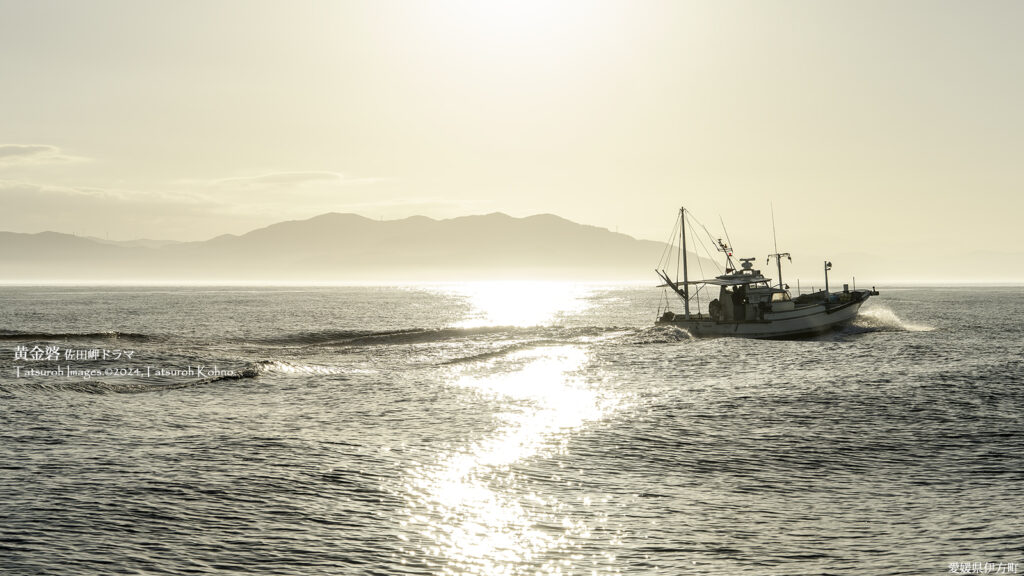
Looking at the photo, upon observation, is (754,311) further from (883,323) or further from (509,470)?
(509,470)

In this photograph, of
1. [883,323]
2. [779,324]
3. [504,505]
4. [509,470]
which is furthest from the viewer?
[883,323]

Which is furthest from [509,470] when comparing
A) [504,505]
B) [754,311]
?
[754,311]

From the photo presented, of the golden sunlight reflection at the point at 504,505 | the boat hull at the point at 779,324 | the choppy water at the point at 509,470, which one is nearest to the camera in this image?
the golden sunlight reflection at the point at 504,505

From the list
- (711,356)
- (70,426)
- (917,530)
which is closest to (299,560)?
(917,530)

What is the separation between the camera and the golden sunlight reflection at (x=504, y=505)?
14031 mm

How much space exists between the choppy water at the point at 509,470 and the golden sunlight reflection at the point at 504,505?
3.1 inches

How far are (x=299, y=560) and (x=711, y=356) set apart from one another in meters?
44.4

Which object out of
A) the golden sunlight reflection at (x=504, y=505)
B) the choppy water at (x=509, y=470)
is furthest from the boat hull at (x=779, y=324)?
the golden sunlight reflection at (x=504, y=505)

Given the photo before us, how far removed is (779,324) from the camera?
70062 mm

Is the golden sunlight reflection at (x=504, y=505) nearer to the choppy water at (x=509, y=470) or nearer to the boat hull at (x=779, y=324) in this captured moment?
the choppy water at (x=509, y=470)

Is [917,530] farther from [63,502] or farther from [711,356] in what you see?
[711,356]

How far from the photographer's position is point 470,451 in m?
23.5

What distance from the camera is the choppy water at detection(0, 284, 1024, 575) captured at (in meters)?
14.3

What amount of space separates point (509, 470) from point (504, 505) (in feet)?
11.7
